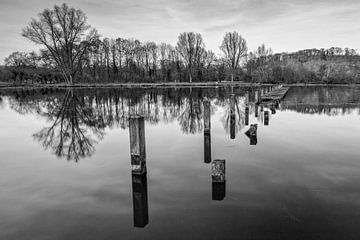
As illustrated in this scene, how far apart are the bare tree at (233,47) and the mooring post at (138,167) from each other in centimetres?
8053

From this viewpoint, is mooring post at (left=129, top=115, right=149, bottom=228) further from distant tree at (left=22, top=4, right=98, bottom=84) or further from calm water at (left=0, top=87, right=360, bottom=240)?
distant tree at (left=22, top=4, right=98, bottom=84)

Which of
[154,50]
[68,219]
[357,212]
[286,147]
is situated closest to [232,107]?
[286,147]

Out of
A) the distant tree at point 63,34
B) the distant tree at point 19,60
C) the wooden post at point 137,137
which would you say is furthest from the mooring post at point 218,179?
the distant tree at point 19,60

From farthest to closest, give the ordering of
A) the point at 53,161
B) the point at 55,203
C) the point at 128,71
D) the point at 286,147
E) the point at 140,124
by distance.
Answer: the point at 128,71 < the point at 286,147 < the point at 53,161 < the point at 140,124 < the point at 55,203

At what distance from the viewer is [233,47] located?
3388 inches

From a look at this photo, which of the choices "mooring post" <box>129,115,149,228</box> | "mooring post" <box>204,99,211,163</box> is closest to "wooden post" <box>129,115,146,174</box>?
"mooring post" <box>129,115,149,228</box>

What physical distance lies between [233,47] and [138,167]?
83.3 metres

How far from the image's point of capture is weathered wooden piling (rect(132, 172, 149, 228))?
6064 mm

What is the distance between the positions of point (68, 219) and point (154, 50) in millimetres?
89841

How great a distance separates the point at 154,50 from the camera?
303ft

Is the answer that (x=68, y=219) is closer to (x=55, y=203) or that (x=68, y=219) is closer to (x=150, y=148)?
(x=55, y=203)

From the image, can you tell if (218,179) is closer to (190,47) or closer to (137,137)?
(137,137)

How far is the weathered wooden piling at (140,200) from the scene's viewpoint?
606cm

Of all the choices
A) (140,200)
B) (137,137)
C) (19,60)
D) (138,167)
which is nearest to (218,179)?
(140,200)
